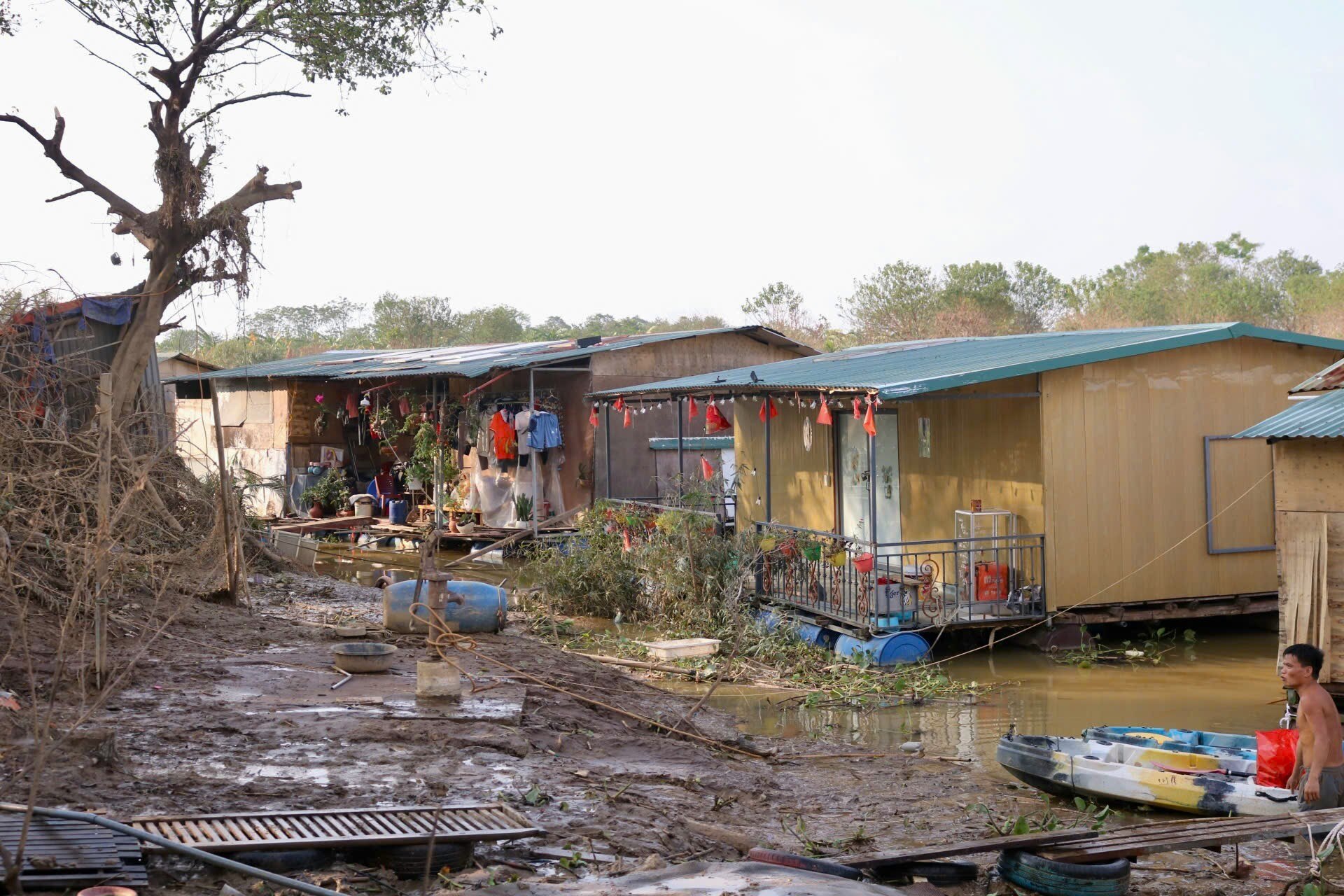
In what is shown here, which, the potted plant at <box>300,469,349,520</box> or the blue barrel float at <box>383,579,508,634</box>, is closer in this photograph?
the blue barrel float at <box>383,579,508,634</box>

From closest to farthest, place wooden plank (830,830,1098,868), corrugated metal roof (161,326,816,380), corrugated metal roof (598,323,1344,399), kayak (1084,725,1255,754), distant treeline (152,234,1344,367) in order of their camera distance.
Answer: wooden plank (830,830,1098,868)
kayak (1084,725,1255,754)
corrugated metal roof (598,323,1344,399)
corrugated metal roof (161,326,816,380)
distant treeline (152,234,1344,367)

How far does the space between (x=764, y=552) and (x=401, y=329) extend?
48.1 m

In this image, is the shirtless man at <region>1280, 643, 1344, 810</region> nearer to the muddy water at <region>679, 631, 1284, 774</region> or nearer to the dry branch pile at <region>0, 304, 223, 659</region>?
the muddy water at <region>679, 631, 1284, 774</region>

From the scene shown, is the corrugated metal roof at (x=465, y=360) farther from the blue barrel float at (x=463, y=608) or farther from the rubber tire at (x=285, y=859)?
the rubber tire at (x=285, y=859)

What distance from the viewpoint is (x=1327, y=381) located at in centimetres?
1055

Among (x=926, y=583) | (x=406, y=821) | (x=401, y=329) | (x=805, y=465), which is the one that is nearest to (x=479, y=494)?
(x=805, y=465)

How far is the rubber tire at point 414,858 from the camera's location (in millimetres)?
5691

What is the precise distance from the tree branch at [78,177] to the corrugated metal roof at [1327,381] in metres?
12.8

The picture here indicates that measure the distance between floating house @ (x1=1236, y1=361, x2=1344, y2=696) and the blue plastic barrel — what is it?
11.8 ft

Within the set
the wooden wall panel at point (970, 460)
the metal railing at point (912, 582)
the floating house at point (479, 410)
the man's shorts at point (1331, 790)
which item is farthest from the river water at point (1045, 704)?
the floating house at point (479, 410)

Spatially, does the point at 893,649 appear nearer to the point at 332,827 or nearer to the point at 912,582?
the point at 912,582

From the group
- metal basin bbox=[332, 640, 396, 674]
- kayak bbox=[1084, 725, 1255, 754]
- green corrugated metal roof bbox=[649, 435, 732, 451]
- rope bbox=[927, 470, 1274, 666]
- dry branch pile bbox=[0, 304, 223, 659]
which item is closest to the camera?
kayak bbox=[1084, 725, 1255, 754]

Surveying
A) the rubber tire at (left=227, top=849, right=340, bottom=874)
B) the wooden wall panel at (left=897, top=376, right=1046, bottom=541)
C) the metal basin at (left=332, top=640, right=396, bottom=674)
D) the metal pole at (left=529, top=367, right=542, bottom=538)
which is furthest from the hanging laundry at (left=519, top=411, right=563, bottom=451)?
the rubber tire at (left=227, top=849, right=340, bottom=874)

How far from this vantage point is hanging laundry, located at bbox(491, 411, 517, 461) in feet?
74.9
